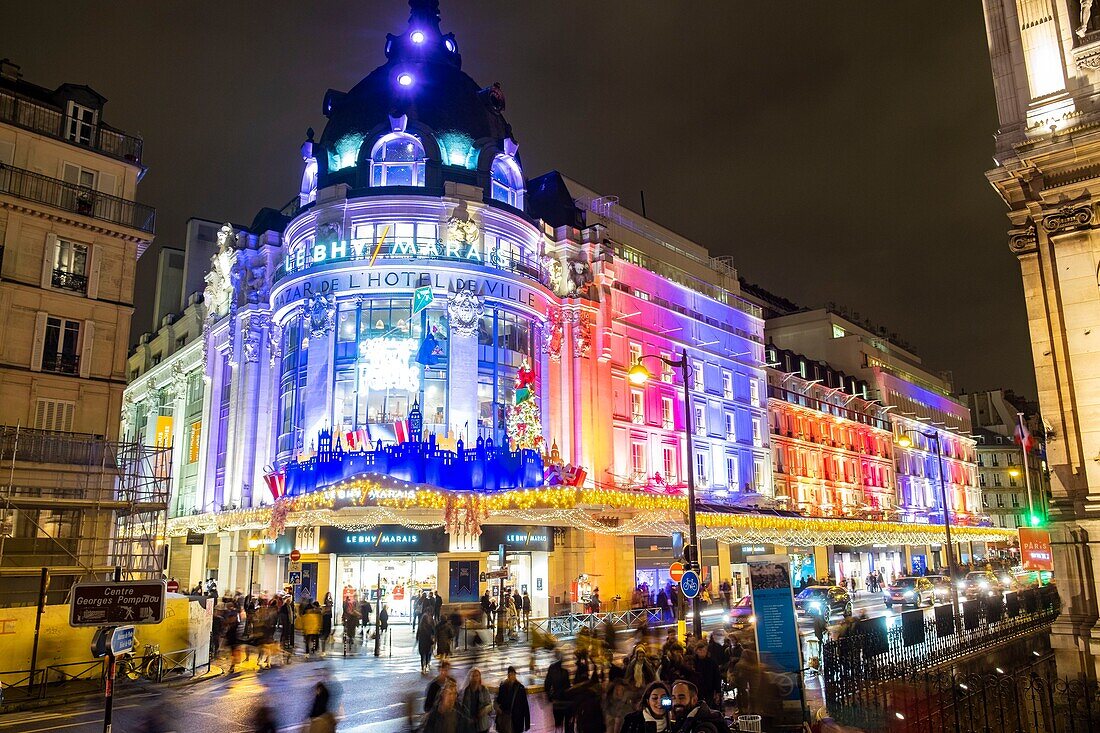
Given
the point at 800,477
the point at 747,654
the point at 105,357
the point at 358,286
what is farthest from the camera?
the point at 800,477

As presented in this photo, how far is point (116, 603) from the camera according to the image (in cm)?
1129

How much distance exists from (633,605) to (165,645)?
1972 centimetres

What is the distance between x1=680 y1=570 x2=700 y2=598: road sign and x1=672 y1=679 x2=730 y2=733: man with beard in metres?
9.13

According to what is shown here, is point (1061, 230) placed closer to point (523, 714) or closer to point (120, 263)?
point (523, 714)

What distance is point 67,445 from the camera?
2745 cm

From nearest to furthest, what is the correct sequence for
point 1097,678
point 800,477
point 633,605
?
1. point 1097,678
2. point 633,605
3. point 800,477

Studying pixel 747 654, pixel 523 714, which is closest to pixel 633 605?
pixel 747 654

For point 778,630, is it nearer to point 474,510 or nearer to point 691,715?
point 691,715

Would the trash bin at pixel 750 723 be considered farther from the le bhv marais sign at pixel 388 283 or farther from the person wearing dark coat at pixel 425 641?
the le bhv marais sign at pixel 388 283

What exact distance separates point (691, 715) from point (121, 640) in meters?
7.97

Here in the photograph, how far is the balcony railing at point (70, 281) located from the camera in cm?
2866

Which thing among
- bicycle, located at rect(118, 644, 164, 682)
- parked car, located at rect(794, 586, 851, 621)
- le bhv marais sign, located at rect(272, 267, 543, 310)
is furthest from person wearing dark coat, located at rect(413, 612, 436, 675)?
le bhv marais sign, located at rect(272, 267, 543, 310)

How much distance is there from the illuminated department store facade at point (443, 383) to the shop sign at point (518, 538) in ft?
0.44

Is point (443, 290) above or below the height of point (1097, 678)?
above
